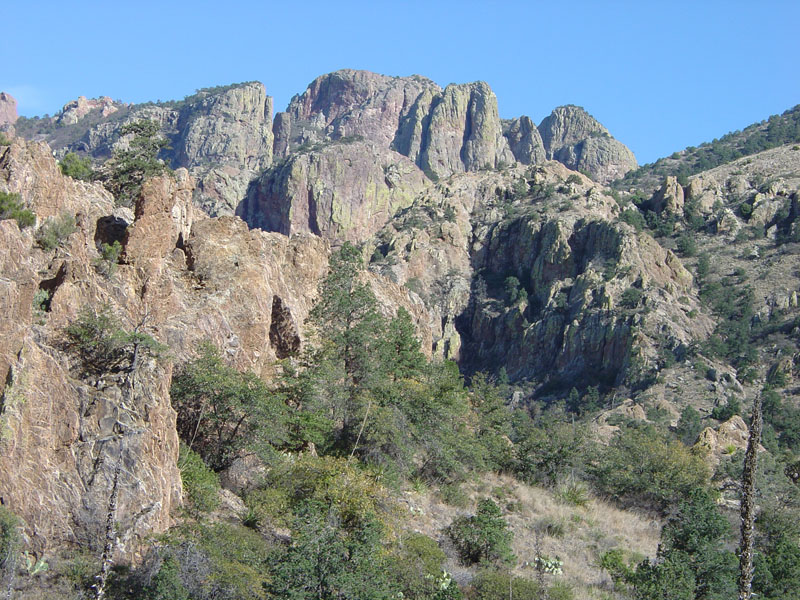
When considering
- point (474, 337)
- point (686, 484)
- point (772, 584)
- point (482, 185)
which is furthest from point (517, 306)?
point (772, 584)

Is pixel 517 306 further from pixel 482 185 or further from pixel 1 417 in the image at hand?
pixel 1 417

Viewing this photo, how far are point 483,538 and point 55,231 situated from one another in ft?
50.3

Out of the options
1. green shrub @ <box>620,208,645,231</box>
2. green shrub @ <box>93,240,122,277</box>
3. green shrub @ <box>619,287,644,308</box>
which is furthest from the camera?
green shrub @ <box>620,208,645,231</box>

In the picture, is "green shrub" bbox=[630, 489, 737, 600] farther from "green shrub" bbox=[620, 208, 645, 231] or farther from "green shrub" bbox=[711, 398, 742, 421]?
"green shrub" bbox=[620, 208, 645, 231]

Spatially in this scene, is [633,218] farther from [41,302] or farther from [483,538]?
[41,302]

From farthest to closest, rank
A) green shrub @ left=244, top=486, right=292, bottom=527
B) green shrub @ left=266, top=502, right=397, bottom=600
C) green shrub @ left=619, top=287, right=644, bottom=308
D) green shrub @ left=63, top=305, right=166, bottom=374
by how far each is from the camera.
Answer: green shrub @ left=619, top=287, right=644, bottom=308 → green shrub @ left=244, top=486, right=292, bottom=527 → green shrub @ left=63, top=305, right=166, bottom=374 → green shrub @ left=266, top=502, right=397, bottom=600

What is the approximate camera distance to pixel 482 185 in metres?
130

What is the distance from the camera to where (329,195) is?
507ft

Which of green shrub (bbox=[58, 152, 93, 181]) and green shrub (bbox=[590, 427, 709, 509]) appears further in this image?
green shrub (bbox=[58, 152, 93, 181])

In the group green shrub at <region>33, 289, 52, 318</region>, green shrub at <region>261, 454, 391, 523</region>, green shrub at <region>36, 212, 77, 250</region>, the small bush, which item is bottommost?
the small bush

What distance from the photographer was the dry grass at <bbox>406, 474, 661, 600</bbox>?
83.3 ft

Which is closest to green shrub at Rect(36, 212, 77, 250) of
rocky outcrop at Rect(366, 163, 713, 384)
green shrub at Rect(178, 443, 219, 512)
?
green shrub at Rect(178, 443, 219, 512)

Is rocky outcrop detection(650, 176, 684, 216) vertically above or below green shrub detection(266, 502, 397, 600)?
above

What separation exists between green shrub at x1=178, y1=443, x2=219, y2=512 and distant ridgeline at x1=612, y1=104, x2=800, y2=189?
128m
